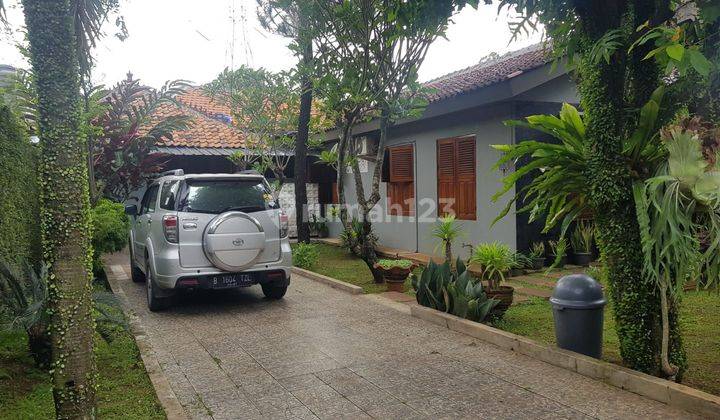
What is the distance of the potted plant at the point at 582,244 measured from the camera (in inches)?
383

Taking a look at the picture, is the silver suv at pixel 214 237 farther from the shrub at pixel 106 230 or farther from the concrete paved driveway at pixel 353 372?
the shrub at pixel 106 230

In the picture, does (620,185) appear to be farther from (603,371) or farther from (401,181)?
(401,181)

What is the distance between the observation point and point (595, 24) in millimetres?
4609

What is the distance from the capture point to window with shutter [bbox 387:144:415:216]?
12664mm

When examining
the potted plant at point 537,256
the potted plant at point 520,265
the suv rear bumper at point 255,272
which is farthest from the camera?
the potted plant at point 537,256

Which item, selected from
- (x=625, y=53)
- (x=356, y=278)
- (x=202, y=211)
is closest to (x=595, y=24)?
(x=625, y=53)

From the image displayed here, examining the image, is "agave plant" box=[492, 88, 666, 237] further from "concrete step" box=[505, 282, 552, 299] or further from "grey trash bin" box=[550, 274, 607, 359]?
"concrete step" box=[505, 282, 552, 299]

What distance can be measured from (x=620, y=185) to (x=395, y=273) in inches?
178

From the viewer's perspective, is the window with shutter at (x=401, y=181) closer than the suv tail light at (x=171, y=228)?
No

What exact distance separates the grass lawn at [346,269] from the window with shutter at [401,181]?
1.67 metres

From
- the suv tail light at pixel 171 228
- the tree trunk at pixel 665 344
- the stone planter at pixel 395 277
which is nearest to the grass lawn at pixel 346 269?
the stone planter at pixel 395 277

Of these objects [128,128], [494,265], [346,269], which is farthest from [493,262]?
[128,128]

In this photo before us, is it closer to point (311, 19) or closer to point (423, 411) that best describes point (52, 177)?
point (423, 411)

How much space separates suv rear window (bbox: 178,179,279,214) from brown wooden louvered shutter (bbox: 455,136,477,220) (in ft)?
14.8
